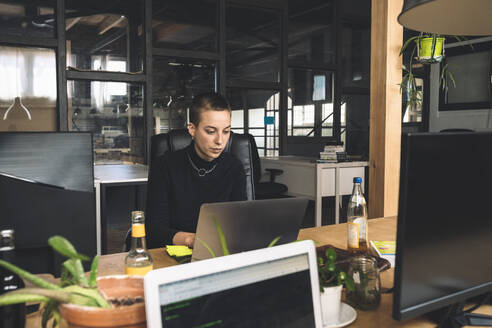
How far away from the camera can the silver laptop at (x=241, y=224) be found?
0.99 m

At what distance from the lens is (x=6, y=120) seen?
401 centimetres

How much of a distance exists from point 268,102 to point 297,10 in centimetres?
136

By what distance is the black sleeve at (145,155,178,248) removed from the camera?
1.68 metres

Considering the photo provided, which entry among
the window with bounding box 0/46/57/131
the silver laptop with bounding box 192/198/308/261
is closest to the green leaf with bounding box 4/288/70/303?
the silver laptop with bounding box 192/198/308/261

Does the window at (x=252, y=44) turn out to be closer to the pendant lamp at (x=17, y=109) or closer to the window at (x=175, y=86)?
the window at (x=175, y=86)

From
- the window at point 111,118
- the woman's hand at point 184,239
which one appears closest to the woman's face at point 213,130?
the woman's hand at point 184,239

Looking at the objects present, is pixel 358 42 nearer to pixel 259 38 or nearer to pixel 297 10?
Result: pixel 297 10

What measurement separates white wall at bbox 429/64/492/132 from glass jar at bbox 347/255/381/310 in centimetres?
403

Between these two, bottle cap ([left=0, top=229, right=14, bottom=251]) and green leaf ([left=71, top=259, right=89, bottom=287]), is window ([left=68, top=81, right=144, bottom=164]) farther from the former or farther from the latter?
green leaf ([left=71, top=259, right=89, bottom=287])

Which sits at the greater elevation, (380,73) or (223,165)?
(380,73)

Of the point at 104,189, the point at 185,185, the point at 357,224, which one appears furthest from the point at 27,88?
the point at 357,224

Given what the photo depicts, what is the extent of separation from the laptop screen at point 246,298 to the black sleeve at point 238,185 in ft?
4.24

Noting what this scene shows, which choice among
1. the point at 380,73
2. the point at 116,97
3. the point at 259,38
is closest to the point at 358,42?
the point at 259,38

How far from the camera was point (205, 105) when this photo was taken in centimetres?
182
